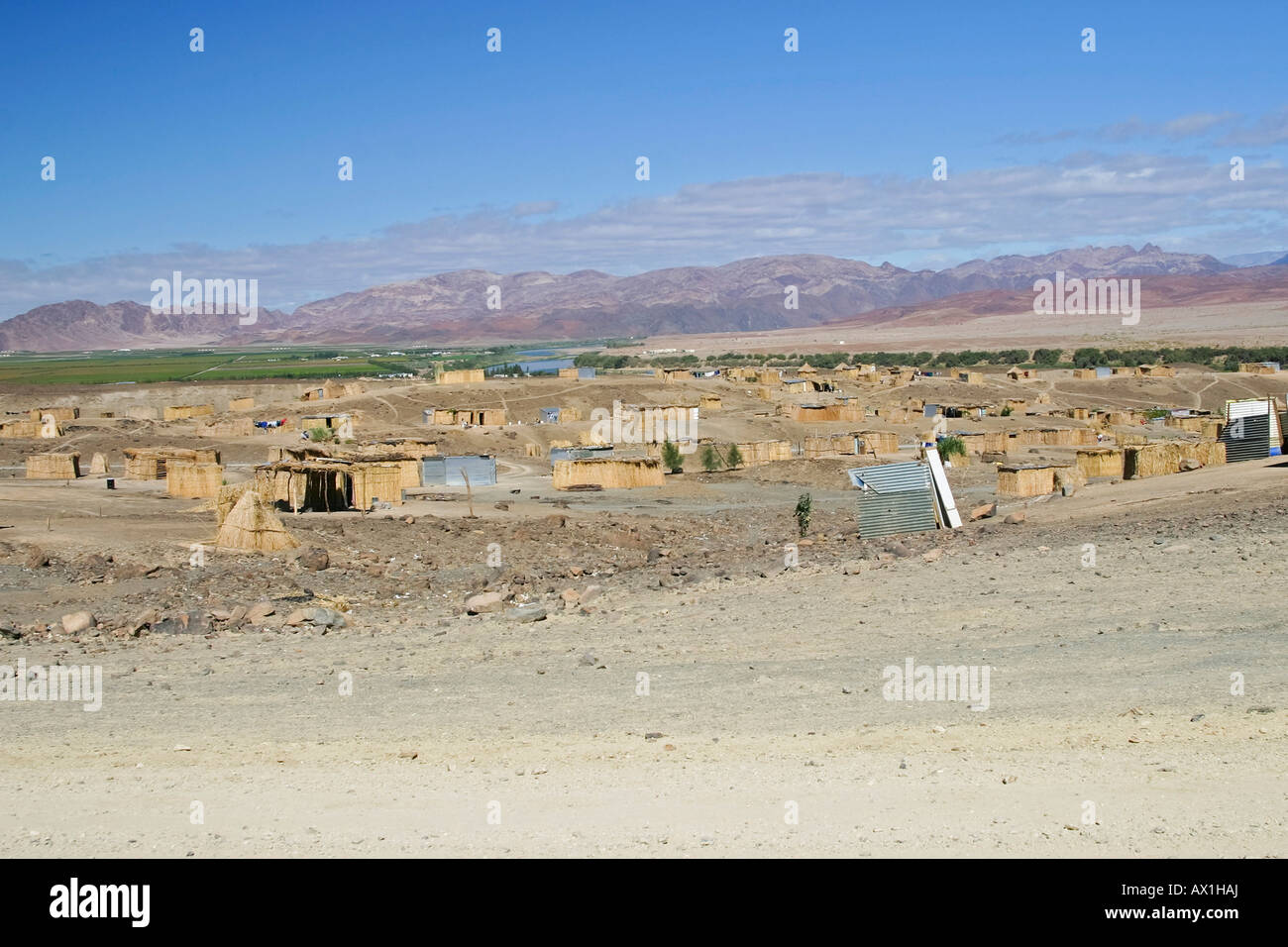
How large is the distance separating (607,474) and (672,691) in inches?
1243

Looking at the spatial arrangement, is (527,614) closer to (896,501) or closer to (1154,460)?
(896,501)

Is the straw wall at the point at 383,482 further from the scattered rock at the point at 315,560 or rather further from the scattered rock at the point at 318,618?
the scattered rock at the point at 318,618

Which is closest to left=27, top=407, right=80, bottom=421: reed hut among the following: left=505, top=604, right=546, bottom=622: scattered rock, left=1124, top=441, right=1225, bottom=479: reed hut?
left=1124, top=441, right=1225, bottom=479: reed hut

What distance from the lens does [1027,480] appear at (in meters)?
33.4

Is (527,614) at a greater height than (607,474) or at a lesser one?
lesser

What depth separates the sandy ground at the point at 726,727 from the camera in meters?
7.68

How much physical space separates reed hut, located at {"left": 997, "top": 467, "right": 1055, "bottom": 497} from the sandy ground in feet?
50.8

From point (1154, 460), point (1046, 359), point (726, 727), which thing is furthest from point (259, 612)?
point (1046, 359)

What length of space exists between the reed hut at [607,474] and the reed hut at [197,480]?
484 inches

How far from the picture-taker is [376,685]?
499 inches

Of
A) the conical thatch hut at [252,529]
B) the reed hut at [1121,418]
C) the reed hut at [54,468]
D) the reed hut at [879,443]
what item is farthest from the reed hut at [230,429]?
the reed hut at [1121,418]

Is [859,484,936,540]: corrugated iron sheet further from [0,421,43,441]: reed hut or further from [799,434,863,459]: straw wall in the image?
[0,421,43,441]: reed hut
